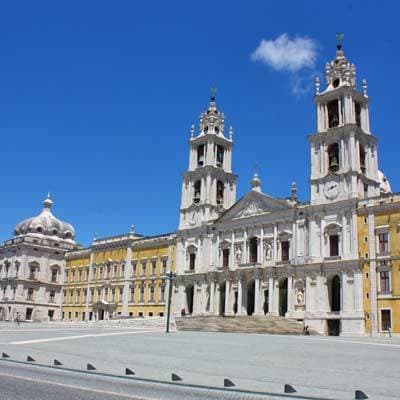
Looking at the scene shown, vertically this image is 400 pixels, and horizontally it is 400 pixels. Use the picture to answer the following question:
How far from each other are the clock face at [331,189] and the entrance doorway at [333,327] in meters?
11.2

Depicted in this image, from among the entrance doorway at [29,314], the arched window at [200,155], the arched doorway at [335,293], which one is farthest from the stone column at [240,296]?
the entrance doorway at [29,314]

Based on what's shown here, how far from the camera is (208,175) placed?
65.5 meters

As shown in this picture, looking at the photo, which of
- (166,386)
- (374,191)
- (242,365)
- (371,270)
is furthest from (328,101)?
(166,386)

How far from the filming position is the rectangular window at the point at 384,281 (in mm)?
45688

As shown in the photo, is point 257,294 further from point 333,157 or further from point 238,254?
point 333,157

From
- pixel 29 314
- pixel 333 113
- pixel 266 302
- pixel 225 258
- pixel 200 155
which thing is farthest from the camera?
pixel 29 314

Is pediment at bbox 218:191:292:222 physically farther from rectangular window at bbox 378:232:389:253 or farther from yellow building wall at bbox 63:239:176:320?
rectangular window at bbox 378:232:389:253

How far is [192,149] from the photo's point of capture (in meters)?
69.2

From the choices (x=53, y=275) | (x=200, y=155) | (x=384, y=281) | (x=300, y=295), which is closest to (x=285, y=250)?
(x=300, y=295)

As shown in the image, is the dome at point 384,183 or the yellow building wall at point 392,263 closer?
the yellow building wall at point 392,263

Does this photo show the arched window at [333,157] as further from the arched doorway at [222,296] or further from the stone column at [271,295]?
the arched doorway at [222,296]

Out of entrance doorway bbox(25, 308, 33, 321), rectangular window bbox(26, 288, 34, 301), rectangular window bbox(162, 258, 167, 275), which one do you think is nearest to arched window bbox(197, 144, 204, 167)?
rectangular window bbox(162, 258, 167, 275)

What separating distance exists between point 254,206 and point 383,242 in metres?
16.1

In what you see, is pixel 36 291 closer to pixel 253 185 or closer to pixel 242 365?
pixel 253 185
